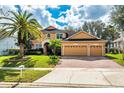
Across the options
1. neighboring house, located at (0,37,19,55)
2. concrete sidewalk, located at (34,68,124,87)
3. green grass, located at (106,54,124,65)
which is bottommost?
concrete sidewalk, located at (34,68,124,87)

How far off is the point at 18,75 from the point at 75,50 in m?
4.35

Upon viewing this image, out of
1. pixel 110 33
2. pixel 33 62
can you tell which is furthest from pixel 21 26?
pixel 110 33

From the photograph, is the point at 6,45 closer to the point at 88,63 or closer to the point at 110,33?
the point at 88,63

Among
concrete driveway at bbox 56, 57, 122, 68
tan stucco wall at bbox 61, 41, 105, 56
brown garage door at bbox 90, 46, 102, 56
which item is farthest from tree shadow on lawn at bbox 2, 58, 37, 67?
brown garage door at bbox 90, 46, 102, 56

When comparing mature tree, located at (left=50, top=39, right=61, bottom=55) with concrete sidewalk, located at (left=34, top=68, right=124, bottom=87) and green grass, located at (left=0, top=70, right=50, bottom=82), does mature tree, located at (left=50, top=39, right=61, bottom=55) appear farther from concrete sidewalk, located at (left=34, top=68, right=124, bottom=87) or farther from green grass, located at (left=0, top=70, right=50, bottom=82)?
green grass, located at (left=0, top=70, right=50, bottom=82)

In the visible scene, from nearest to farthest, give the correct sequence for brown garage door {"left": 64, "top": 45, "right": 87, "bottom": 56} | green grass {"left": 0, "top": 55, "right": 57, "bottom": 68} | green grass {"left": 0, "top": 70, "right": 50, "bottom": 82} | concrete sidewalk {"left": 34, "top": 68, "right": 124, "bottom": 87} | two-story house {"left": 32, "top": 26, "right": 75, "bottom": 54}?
concrete sidewalk {"left": 34, "top": 68, "right": 124, "bottom": 87}
green grass {"left": 0, "top": 70, "right": 50, "bottom": 82}
green grass {"left": 0, "top": 55, "right": 57, "bottom": 68}
two-story house {"left": 32, "top": 26, "right": 75, "bottom": 54}
brown garage door {"left": 64, "top": 45, "right": 87, "bottom": 56}

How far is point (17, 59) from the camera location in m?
11.9

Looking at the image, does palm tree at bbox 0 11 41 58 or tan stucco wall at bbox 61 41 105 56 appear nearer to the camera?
palm tree at bbox 0 11 41 58

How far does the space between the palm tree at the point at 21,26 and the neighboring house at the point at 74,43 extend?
48 centimetres

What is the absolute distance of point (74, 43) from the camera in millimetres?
14305

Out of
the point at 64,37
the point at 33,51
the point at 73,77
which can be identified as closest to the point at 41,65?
the point at 33,51

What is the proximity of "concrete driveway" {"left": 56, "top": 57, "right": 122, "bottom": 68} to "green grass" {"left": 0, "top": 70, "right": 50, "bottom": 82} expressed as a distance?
1199mm

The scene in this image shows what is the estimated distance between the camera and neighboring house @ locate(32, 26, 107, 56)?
494 inches
